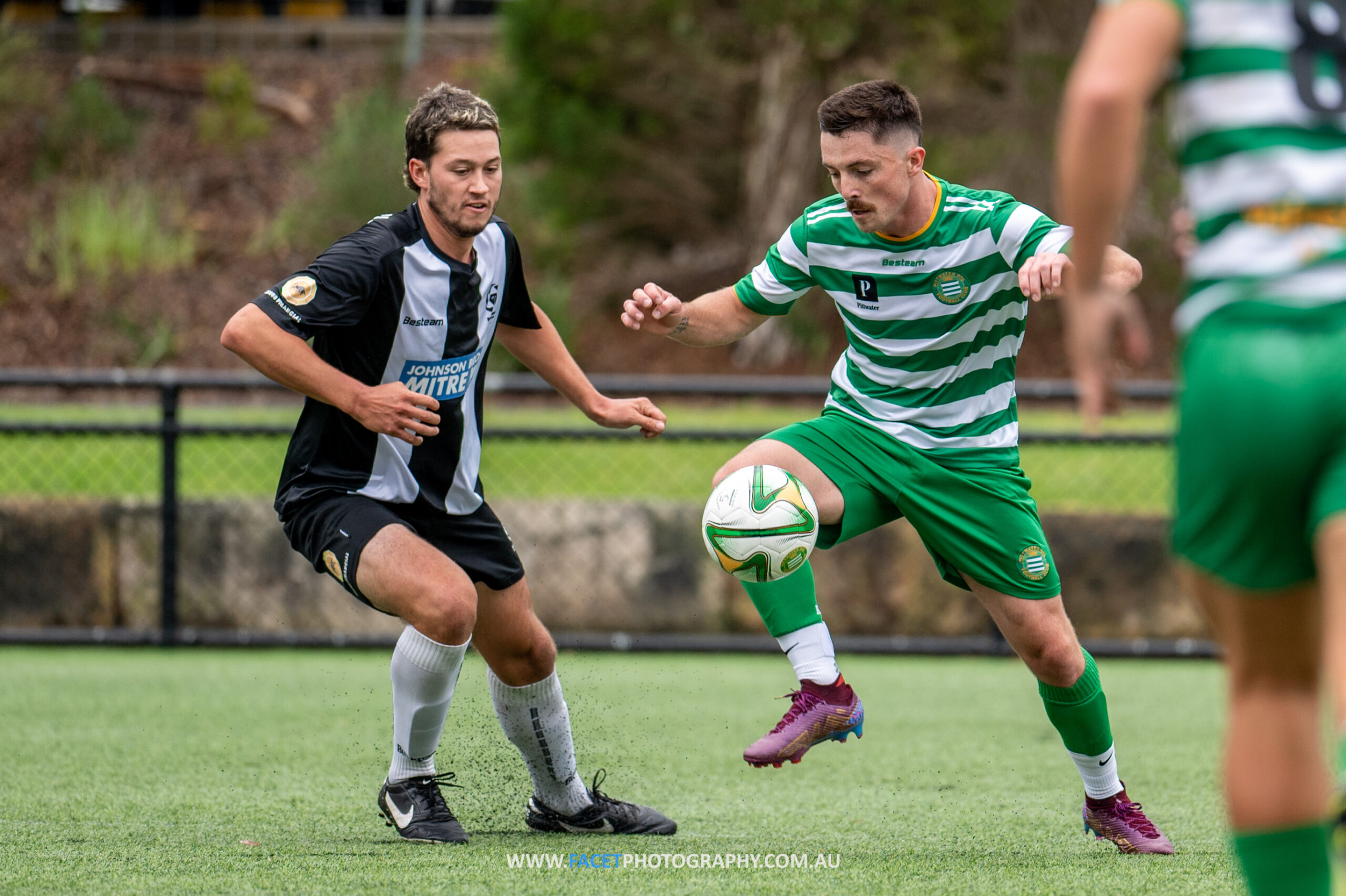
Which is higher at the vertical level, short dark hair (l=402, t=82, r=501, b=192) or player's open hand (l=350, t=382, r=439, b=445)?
short dark hair (l=402, t=82, r=501, b=192)

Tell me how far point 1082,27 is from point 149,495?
10.6 metres

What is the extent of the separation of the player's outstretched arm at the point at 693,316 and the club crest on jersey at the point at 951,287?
543mm

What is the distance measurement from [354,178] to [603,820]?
37.0 feet

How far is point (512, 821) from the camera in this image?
413cm

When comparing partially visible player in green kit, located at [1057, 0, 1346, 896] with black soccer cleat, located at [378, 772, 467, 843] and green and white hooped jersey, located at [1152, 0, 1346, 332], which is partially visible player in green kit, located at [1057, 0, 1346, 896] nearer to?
green and white hooped jersey, located at [1152, 0, 1346, 332]

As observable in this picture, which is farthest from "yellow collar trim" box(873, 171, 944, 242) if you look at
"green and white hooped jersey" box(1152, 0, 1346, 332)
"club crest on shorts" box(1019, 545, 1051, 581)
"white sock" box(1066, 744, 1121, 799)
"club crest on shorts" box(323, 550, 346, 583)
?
"green and white hooped jersey" box(1152, 0, 1346, 332)

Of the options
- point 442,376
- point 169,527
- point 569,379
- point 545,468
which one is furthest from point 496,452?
point 442,376

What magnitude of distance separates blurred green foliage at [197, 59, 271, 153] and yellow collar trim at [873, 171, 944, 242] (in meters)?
16.5

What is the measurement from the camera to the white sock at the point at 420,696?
369 cm

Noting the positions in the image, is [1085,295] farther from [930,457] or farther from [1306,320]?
[930,457]

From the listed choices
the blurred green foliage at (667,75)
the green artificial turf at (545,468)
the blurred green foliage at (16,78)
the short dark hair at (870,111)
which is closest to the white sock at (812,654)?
the short dark hair at (870,111)

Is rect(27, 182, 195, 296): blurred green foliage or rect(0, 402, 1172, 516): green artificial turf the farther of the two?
rect(27, 182, 195, 296): blurred green foliage

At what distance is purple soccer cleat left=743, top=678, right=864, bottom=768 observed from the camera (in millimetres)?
3633

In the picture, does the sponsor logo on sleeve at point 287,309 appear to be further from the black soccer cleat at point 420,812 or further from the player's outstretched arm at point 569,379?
the black soccer cleat at point 420,812
